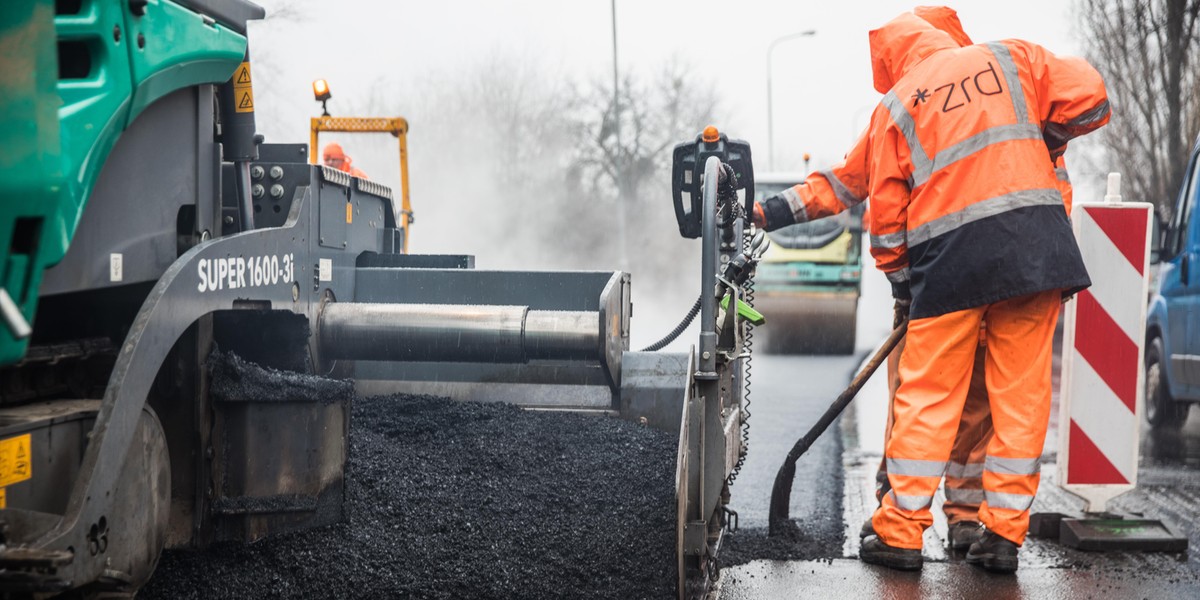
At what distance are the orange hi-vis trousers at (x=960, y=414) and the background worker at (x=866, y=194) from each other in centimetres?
21

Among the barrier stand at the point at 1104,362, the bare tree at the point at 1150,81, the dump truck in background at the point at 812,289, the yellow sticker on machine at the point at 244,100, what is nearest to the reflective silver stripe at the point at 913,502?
the barrier stand at the point at 1104,362

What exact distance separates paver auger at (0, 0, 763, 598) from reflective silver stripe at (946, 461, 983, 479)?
847 millimetres

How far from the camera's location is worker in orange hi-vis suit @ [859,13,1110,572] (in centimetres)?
373

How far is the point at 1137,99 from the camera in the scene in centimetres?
2009

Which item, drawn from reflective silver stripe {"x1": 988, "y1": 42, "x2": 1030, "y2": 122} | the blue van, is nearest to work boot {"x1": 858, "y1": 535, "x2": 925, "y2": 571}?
reflective silver stripe {"x1": 988, "y1": 42, "x2": 1030, "y2": 122}

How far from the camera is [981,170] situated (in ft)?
12.3

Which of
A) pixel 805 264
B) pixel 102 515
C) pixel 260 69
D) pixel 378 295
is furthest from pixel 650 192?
pixel 102 515

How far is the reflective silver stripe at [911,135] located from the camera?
3.86 metres

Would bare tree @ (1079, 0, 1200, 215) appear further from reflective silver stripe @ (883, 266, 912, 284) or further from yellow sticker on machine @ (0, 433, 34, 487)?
yellow sticker on machine @ (0, 433, 34, 487)

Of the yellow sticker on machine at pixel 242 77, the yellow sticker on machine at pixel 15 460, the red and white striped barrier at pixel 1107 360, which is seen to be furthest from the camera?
the red and white striped barrier at pixel 1107 360

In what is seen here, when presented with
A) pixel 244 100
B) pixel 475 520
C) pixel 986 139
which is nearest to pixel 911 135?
pixel 986 139

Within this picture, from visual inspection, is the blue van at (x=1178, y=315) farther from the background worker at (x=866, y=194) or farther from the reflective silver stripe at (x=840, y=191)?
the reflective silver stripe at (x=840, y=191)

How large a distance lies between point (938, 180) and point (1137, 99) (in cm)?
1846

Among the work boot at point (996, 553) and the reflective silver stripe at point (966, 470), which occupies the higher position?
the reflective silver stripe at point (966, 470)
